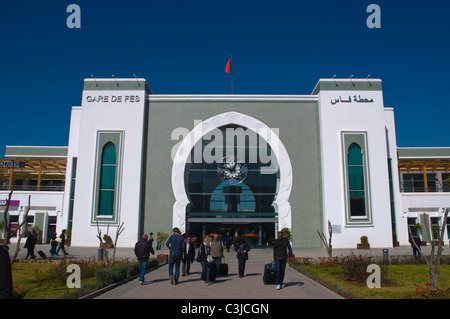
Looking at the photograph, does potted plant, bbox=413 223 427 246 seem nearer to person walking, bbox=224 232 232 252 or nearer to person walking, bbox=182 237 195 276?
person walking, bbox=224 232 232 252

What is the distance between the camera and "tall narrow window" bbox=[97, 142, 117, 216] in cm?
2569

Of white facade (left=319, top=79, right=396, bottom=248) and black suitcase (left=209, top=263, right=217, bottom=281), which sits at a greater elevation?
white facade (left=319, top=79, right=396, bottom=248)

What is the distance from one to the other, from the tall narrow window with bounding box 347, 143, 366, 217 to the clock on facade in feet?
24.3

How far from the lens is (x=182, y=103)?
2750 cm

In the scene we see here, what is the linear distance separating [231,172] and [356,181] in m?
8.76

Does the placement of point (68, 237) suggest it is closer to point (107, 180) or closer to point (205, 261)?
point (107, 180)

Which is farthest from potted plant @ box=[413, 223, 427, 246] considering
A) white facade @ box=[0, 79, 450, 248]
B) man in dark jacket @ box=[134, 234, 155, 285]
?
man in dark jacket @ box=[134, 234, 155, 285]

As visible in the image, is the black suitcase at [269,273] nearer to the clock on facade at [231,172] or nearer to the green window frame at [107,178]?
the clock on facade at [231,172]

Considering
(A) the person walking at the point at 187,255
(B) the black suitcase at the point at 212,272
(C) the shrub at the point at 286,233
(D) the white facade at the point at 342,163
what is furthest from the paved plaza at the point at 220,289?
(D) the white facade at the point at 342,163

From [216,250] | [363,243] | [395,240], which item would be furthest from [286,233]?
[216,250]

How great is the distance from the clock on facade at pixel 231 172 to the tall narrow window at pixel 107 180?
7.48 metres

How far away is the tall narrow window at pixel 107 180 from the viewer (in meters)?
25.7

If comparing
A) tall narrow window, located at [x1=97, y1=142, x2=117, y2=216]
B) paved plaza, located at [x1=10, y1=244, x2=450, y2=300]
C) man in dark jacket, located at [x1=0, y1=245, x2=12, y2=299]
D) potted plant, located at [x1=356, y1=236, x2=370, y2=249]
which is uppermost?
tall narrow window, located at [x1=97, y1=142, x2=117, y2=216]
